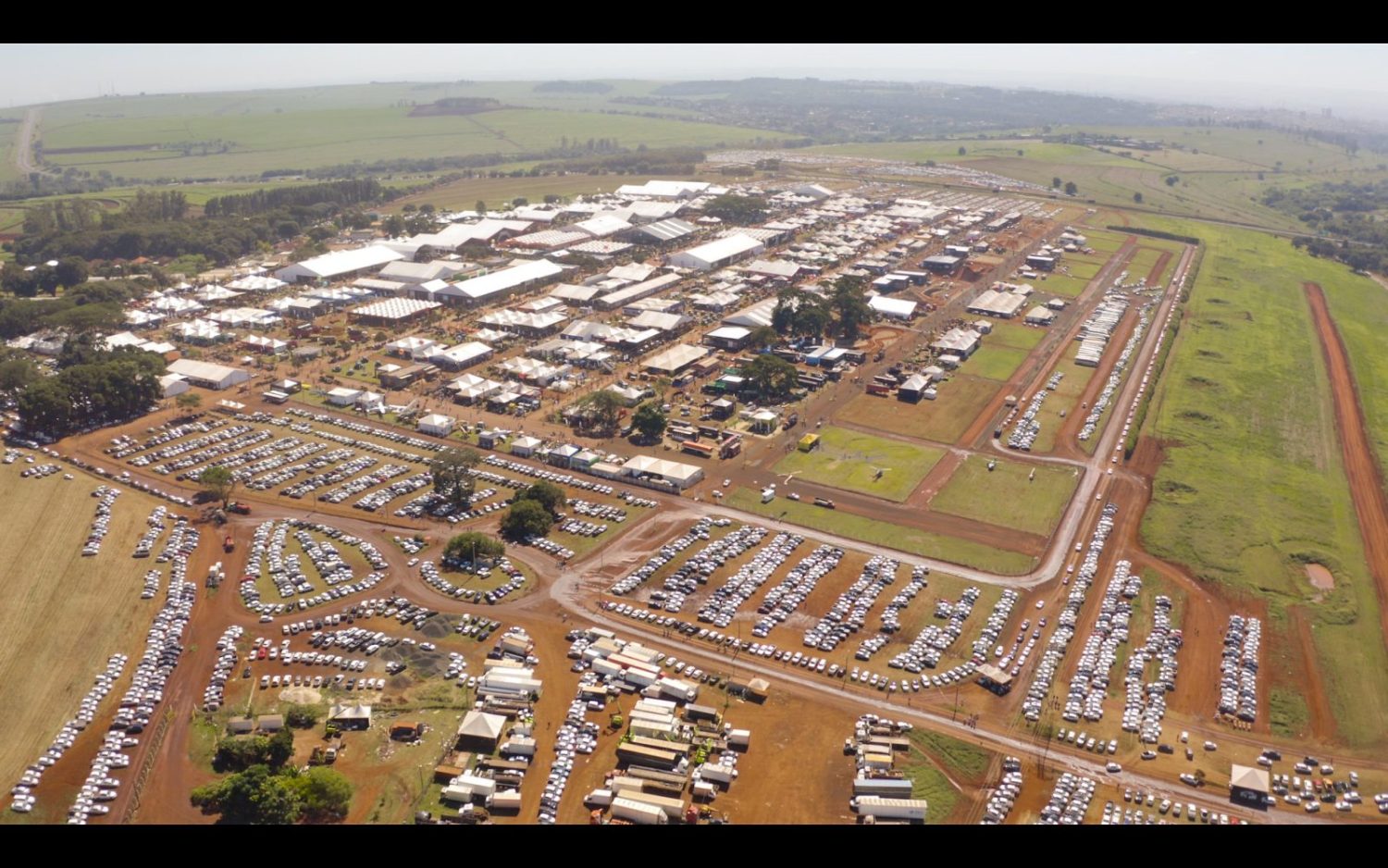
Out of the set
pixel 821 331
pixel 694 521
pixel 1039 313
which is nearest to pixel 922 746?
pixel 694 521

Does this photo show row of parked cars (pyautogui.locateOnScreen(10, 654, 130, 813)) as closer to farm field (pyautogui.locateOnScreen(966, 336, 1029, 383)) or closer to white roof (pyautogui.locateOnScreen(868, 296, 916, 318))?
farm field (pyautogui.locateOnScreen(966, 336, 1029, 383))

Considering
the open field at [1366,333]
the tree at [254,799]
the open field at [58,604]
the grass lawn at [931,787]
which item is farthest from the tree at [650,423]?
the open field at [1366,333]

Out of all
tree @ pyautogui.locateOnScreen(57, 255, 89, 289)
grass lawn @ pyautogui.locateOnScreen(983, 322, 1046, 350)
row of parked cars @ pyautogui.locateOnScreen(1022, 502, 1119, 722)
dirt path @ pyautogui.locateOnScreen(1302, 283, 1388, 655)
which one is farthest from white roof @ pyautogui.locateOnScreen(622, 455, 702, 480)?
tree @ pyautogui.locateOnScreen(57, 255, 89, 289)

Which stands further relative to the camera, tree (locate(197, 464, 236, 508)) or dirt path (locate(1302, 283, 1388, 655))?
tree (locate(197, 464, 236, 508))

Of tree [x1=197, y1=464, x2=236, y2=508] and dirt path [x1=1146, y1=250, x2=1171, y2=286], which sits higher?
A: dirt path [x1=1146, y1=250, x2=1171, y2=286]

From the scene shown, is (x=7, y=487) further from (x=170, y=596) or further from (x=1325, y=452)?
(x=1325, y=452)

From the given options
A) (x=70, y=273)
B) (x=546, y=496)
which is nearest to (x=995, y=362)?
(x=546, y=496)

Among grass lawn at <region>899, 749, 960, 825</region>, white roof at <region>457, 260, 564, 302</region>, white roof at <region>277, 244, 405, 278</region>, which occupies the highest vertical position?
white roof at <region>277, 244, 405, 278</region>

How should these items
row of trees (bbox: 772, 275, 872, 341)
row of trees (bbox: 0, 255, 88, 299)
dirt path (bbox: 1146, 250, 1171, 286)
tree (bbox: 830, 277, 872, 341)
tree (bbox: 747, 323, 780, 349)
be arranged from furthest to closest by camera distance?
dirt path (bbox: 1146, 250, 1171, 286), row of trees (bbox: 0, 255, 88, 299), tree (bbox: 830, 277, 872, 341), row of trees (bbox: 772, 275, 872, 341), tree (bbox: 747, 323, 780, 349)
